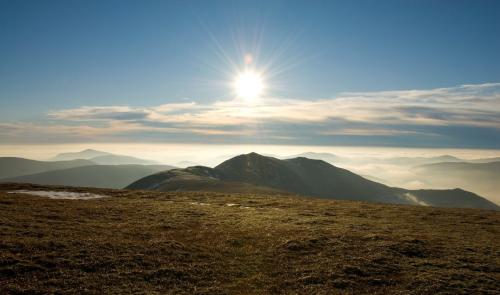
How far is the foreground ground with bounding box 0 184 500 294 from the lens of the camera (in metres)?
22.7

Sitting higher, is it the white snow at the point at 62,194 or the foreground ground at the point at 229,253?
the white snow at the point at 62,194

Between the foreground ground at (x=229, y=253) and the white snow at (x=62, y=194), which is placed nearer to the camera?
the foreground ground at (x=229, y=253)

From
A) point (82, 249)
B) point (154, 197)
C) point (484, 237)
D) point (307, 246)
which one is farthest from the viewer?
point (154, 197)

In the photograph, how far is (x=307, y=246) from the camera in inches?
1262

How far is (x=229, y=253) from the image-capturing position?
29.9m

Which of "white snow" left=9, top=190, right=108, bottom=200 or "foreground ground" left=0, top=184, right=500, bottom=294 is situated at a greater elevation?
"white snow" left=9, top=190, right=108, bottom=200

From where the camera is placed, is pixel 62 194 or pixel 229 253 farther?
pixel 62 194

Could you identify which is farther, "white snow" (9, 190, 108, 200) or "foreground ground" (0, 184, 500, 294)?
"white snow" (9, 190, 108, 200)

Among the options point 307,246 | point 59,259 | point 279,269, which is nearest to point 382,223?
point 307,246

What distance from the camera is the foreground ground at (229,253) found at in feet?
74.3

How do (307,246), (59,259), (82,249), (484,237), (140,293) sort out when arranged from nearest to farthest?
(140,293) → (59,259) → (82,249) → (307,246) → (484,237)

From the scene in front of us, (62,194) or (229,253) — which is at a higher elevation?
(62,194)

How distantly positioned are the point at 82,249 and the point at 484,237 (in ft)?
136

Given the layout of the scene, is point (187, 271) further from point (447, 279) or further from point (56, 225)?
point (447, 279)
